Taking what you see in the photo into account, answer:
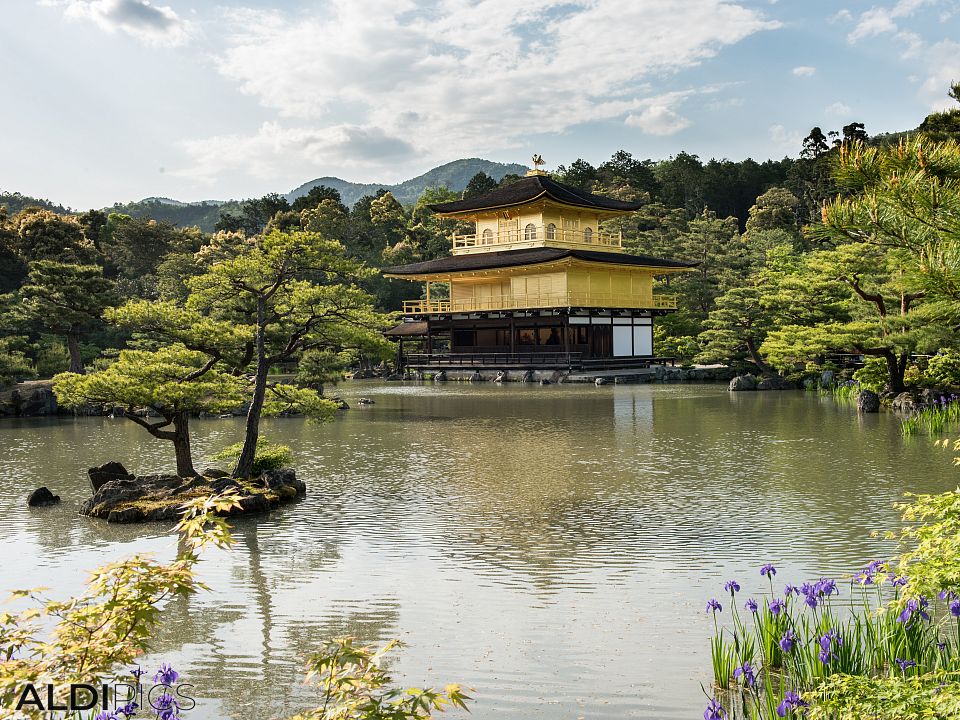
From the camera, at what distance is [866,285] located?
20094 mm

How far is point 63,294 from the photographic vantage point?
25594mm

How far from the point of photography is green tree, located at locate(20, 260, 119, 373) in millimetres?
25291

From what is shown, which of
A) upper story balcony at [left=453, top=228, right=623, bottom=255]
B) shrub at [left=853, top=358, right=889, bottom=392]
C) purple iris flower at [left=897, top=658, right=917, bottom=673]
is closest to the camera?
purple iris flower at [left=897, top=658, right=917, bottom=673]

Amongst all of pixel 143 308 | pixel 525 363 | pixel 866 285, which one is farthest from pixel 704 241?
pixel 143 308

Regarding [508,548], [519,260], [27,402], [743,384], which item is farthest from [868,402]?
[27,402]

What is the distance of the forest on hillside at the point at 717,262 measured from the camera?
4590 millimetres

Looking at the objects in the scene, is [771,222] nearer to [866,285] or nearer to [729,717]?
[866,285]

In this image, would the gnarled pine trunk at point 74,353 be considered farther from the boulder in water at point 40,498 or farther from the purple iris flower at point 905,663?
the purple iris flower at point 905,663

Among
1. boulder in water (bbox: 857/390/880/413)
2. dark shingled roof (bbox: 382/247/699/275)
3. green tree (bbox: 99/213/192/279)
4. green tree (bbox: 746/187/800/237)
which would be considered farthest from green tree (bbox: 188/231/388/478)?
green tree (bbox: 746/187/800/237)

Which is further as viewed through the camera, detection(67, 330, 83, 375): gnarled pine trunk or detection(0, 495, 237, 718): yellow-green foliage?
detection(67, 330, 83, 375): gnarled pine trunk

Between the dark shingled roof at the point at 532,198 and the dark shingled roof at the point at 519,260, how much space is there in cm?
220

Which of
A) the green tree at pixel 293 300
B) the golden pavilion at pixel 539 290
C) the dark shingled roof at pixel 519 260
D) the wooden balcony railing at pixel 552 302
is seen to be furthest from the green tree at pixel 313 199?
the green tree at pixel 293 300

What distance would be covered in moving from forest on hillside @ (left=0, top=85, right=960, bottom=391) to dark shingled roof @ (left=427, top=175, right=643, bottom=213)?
13.7 ft

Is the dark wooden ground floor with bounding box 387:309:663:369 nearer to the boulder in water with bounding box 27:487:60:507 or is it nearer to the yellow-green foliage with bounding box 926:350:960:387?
the yellow-green foliage with bounding box 926:350:960:387
